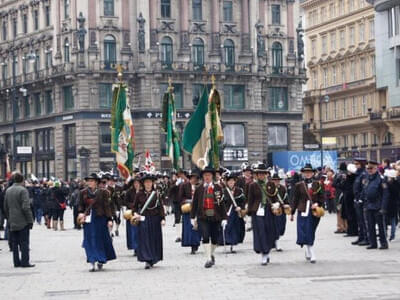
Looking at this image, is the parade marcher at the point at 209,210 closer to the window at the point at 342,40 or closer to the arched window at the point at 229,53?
the arched window at the point at 229,53

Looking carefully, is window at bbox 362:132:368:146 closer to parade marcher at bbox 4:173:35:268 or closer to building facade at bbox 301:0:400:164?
building facade at bbox 301:0:400:164

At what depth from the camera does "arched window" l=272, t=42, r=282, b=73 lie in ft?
284

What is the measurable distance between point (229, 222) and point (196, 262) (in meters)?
3.31

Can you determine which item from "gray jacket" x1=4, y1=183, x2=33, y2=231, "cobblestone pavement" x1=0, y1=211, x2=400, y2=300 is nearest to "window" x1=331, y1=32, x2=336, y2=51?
"cobblestone pavement" x1=0, y1=211, x2=400, y2=300

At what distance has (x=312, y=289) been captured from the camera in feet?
49.7

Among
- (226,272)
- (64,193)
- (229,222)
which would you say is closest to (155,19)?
(64,193)

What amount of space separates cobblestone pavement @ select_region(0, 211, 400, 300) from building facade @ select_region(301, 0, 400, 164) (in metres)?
58.6

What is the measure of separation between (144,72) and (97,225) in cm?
6035

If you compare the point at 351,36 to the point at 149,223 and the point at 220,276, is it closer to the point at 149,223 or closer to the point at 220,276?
the point at 149,223

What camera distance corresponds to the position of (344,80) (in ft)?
301

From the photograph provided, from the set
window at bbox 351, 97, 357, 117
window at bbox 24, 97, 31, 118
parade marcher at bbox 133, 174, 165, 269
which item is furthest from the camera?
window at bbox 351, 97, 357, 117

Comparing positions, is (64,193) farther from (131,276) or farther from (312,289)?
(312,289)

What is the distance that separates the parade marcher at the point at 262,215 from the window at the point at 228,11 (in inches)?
2565

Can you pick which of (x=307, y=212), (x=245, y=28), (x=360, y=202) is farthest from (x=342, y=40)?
(x=307, y=212)
